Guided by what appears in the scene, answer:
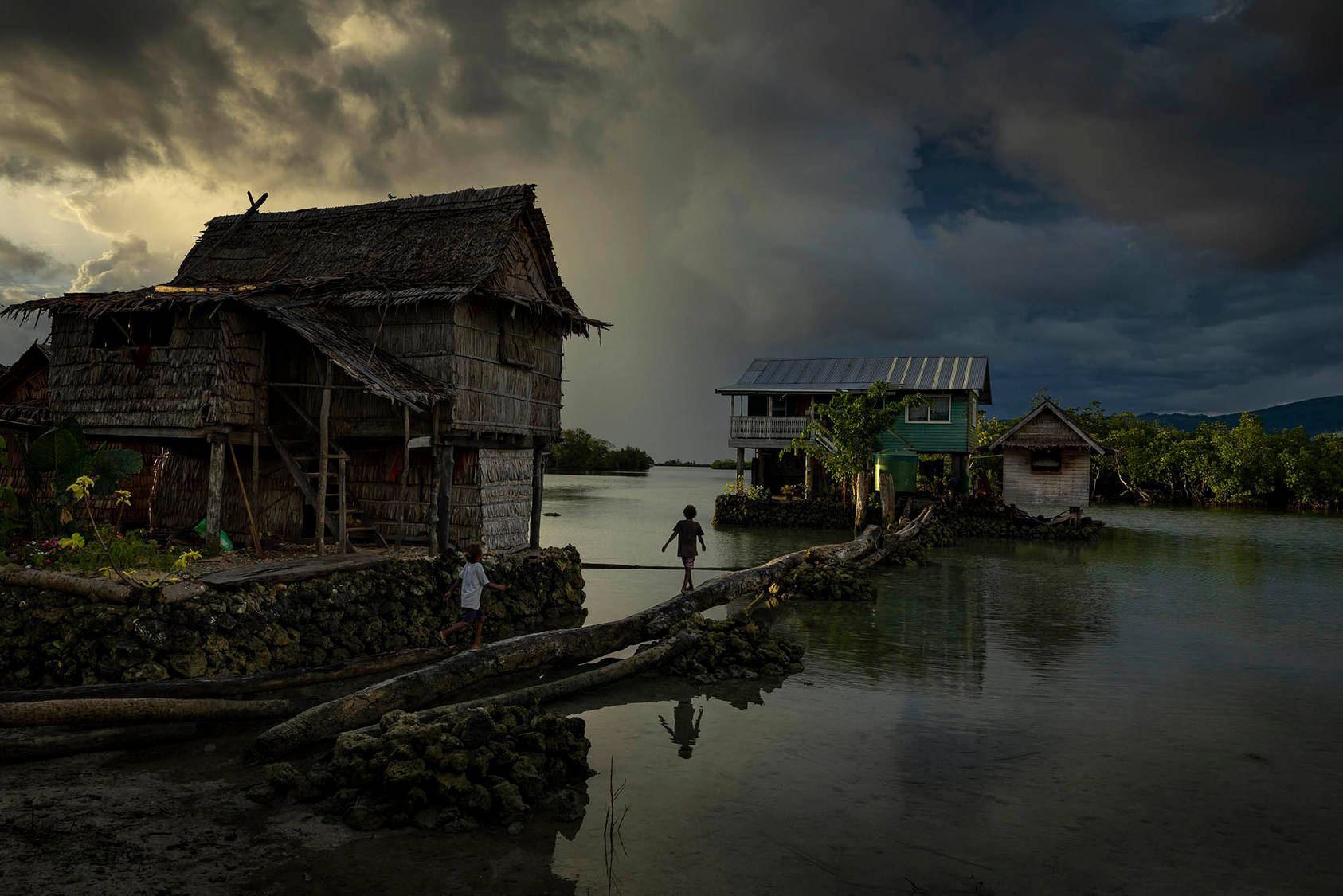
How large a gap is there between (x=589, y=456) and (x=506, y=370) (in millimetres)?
87302

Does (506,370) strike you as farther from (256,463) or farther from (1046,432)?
(1046,432)

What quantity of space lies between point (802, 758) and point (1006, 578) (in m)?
15.4

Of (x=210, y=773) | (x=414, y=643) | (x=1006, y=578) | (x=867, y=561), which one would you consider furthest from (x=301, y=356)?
(x=1006, y=578)

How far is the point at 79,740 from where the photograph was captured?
7449 mm

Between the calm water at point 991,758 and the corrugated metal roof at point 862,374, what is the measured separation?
1953 centimetres

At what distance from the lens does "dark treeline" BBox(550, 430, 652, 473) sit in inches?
3930

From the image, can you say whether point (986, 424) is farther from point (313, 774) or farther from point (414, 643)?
point (313, 774)

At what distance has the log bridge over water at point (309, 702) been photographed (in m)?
7.43

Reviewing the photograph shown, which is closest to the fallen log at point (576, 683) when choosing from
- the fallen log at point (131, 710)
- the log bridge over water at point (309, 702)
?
the log bridge over water at point (309, 702)

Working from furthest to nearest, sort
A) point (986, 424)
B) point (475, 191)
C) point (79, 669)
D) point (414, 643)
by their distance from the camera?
1. point (986, 424)
2. point (475, 191)
3. point (414, 643)
4. point (79, 669)

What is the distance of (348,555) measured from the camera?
13703 mm

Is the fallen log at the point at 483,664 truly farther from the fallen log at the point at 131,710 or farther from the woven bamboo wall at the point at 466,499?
the woven bamboo wall at the point at 466,499

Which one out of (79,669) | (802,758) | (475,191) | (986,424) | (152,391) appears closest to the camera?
(802,758)

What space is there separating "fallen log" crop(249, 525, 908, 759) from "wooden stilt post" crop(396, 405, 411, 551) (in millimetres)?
4651
